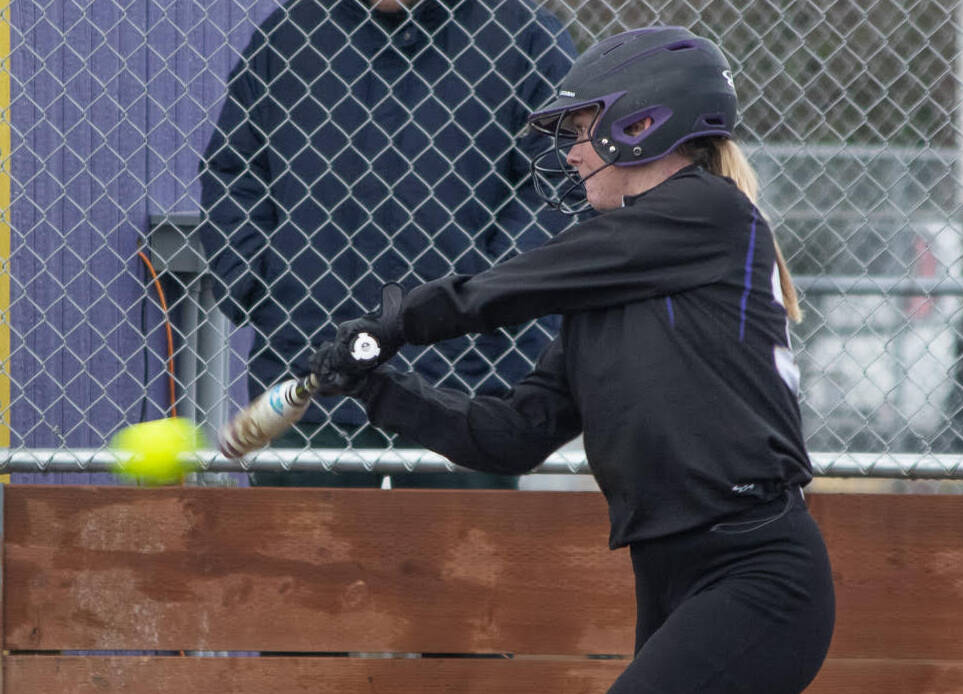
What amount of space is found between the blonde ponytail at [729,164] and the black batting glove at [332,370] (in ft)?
2.87

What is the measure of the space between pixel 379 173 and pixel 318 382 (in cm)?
131

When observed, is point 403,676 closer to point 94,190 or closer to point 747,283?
point 747,283

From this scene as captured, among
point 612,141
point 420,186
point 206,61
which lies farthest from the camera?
point 206,61

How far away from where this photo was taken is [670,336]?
2654mm

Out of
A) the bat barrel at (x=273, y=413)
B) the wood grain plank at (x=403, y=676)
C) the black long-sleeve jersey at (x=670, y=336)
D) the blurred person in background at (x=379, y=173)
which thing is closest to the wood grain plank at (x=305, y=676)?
the wood grain plank at (x=403, y=676)

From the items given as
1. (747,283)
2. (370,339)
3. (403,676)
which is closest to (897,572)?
(403,676)

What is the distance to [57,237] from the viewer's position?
474cm

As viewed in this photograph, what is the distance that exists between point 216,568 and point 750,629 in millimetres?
1874

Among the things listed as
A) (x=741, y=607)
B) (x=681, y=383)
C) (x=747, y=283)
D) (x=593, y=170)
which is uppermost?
(x=593, y=170)

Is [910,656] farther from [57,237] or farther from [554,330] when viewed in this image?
[57,237]

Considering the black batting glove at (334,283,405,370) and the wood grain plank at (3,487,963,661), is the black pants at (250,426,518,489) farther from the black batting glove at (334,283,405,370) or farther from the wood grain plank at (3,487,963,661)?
the black batting glove at (334,283,405,370)

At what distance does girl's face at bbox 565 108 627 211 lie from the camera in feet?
9.52

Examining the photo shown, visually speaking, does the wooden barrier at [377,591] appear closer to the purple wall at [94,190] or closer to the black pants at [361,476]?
the black pants at [361,476]

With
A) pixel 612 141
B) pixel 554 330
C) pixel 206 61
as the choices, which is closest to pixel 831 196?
pixel 554 330
